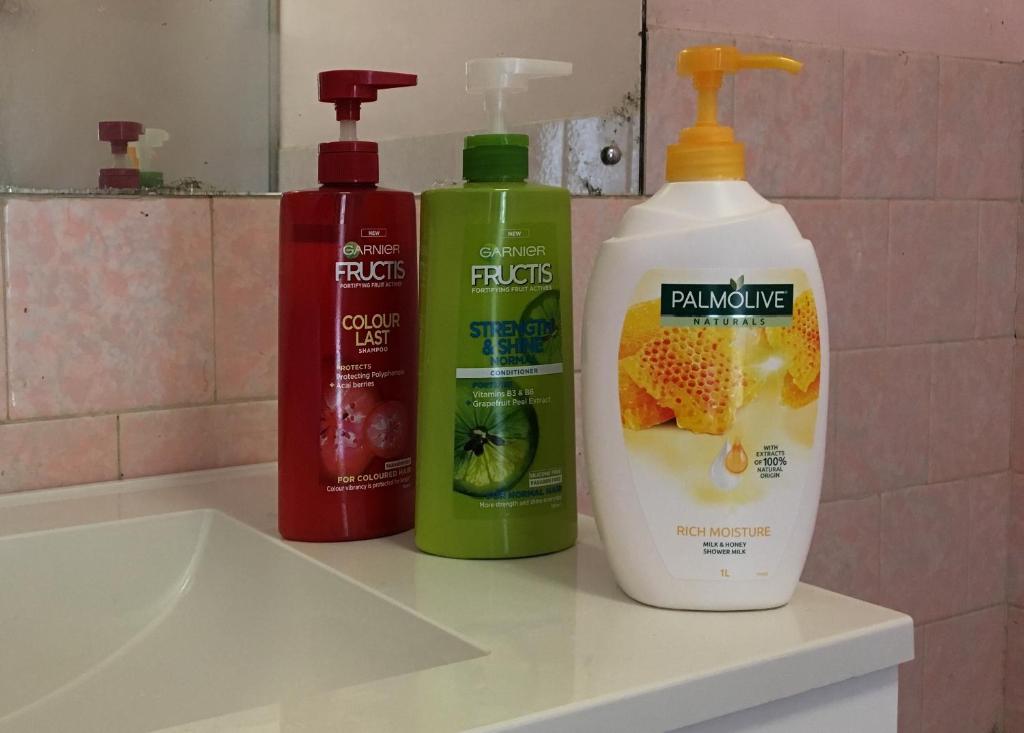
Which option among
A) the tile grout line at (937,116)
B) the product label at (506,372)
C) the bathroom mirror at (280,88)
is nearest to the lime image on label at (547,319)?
the product label at (506,372)

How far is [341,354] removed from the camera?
69cm

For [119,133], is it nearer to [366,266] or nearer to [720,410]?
[366,266]

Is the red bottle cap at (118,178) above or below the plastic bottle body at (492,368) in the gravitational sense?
above

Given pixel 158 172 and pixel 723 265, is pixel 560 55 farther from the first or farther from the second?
pixel 723 265

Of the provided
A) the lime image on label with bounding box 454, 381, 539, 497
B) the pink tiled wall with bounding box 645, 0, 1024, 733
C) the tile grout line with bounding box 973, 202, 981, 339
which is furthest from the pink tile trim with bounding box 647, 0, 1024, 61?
the lime image on label with bounding box 454, 381, 539, 497

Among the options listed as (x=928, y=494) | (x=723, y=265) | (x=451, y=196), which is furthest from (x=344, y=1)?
(x=928, y=494)

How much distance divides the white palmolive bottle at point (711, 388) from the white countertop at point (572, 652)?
1.0 inches

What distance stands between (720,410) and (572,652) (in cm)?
13

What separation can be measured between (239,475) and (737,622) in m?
0.43

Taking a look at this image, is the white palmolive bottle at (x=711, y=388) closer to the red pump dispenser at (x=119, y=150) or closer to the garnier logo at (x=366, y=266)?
the garnier logo at (x=366, y=266)

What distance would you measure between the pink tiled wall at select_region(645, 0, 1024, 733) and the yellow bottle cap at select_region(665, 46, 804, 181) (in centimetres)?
48

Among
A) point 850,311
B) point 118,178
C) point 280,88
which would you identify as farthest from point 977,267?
point 118,178

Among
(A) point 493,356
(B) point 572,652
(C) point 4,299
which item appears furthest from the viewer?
(C) point 4,299

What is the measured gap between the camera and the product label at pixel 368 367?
2.28 ft
